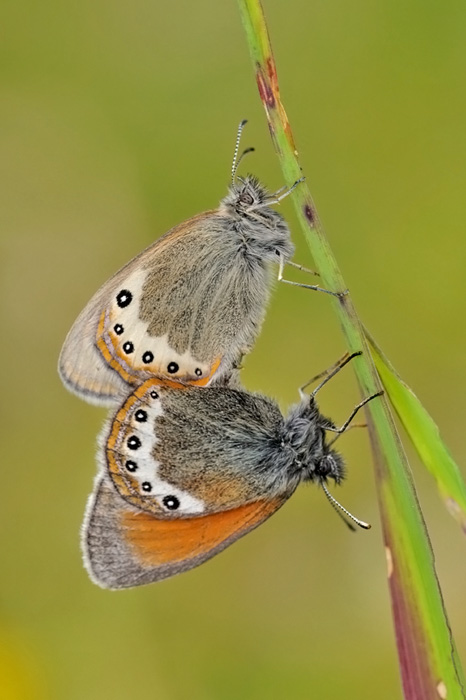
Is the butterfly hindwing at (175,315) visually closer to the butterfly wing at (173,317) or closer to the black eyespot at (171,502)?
the butterfly wing at (173,317)

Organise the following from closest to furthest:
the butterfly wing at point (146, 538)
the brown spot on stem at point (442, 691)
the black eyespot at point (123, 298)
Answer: the brown spot on stem at point (442, 691), the butterfly wing at point (146, 538), the black eyespot at point (123, 298)

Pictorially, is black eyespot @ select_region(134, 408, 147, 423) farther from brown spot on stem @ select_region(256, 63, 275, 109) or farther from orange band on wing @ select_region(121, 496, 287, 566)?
brown spot on stem @ select_region(256, 63, 275, 109)

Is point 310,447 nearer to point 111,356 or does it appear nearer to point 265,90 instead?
point 111,356

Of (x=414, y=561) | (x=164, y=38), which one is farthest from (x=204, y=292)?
(x=164, y=38)

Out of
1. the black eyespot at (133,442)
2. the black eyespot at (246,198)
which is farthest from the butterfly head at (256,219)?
the black eyespot at (133,442)

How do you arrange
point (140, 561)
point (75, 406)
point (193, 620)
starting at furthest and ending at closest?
point (75, 406)
point (193, 620)
point (140, 561)

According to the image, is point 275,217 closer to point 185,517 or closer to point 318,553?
point 185,517

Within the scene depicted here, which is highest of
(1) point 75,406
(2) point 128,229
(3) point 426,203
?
(3) point 426,203

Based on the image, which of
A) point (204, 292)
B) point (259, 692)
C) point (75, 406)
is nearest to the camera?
point (204, 292)
